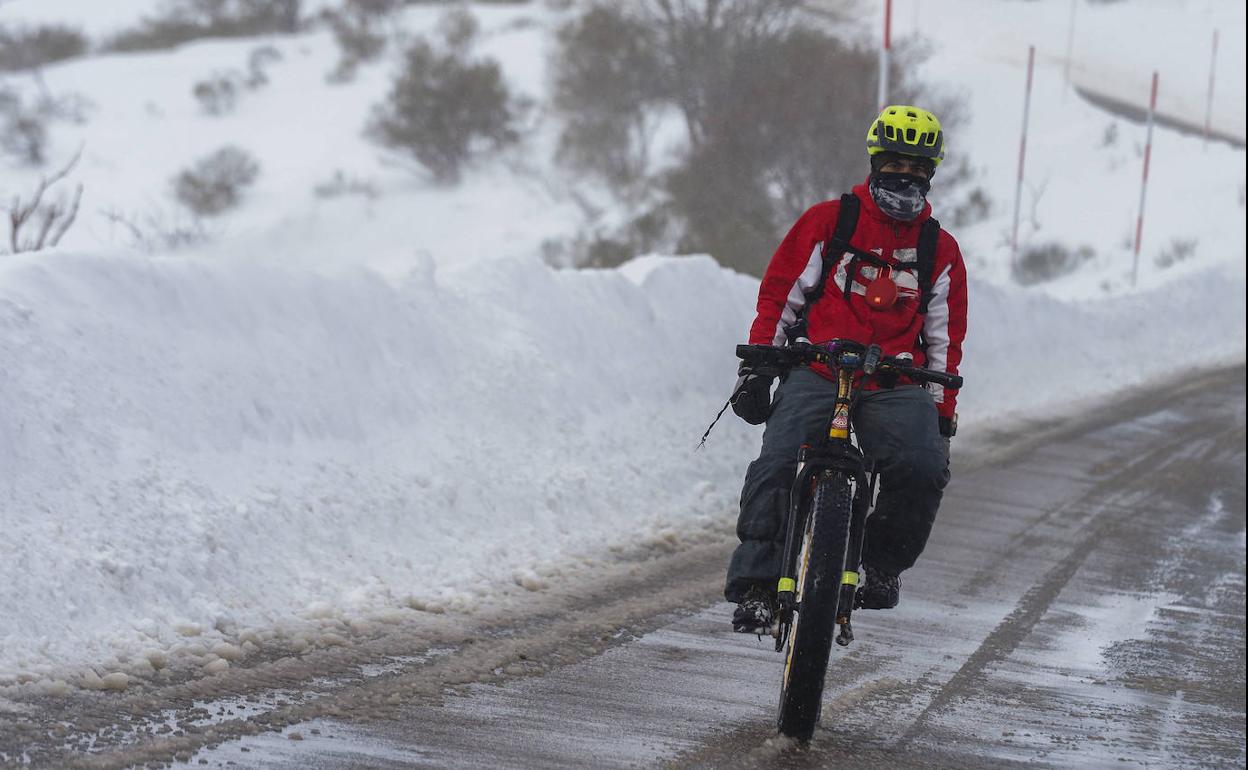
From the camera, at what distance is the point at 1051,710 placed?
596cm

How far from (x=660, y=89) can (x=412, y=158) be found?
419 inches

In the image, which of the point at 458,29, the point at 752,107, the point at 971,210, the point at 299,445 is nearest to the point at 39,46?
the point at 458,29

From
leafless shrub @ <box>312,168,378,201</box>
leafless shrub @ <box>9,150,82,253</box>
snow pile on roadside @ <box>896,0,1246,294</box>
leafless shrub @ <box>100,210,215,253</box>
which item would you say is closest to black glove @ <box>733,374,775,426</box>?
leafless shrub @ <box>9,150,82,253</box>

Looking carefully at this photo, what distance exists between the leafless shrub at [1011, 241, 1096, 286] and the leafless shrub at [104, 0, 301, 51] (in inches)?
1596

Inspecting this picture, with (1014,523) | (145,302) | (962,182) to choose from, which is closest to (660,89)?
(962,182)

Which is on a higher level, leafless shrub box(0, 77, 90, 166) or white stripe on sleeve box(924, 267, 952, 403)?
leafless shrub box(0, 77, 90, 166)

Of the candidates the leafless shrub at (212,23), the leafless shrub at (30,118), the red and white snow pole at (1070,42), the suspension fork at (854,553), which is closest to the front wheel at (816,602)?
the suspension fork at (854,553)

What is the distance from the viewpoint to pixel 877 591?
548cm

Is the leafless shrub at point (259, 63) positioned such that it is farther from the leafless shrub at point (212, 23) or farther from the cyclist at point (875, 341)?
the cyclist at point (875, 341)

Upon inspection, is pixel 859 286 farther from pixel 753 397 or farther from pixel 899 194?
pixel 753 397

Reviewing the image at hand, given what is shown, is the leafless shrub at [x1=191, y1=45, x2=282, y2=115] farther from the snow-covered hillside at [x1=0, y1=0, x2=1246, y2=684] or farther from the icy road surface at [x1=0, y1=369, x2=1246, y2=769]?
the icy road surface at [x1=0, y1=369, x2=1246, y2=769]

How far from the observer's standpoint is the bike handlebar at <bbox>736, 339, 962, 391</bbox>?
5.23 meters

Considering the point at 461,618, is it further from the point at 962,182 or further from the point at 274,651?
the point at 962,182

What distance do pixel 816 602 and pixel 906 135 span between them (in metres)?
1.66
